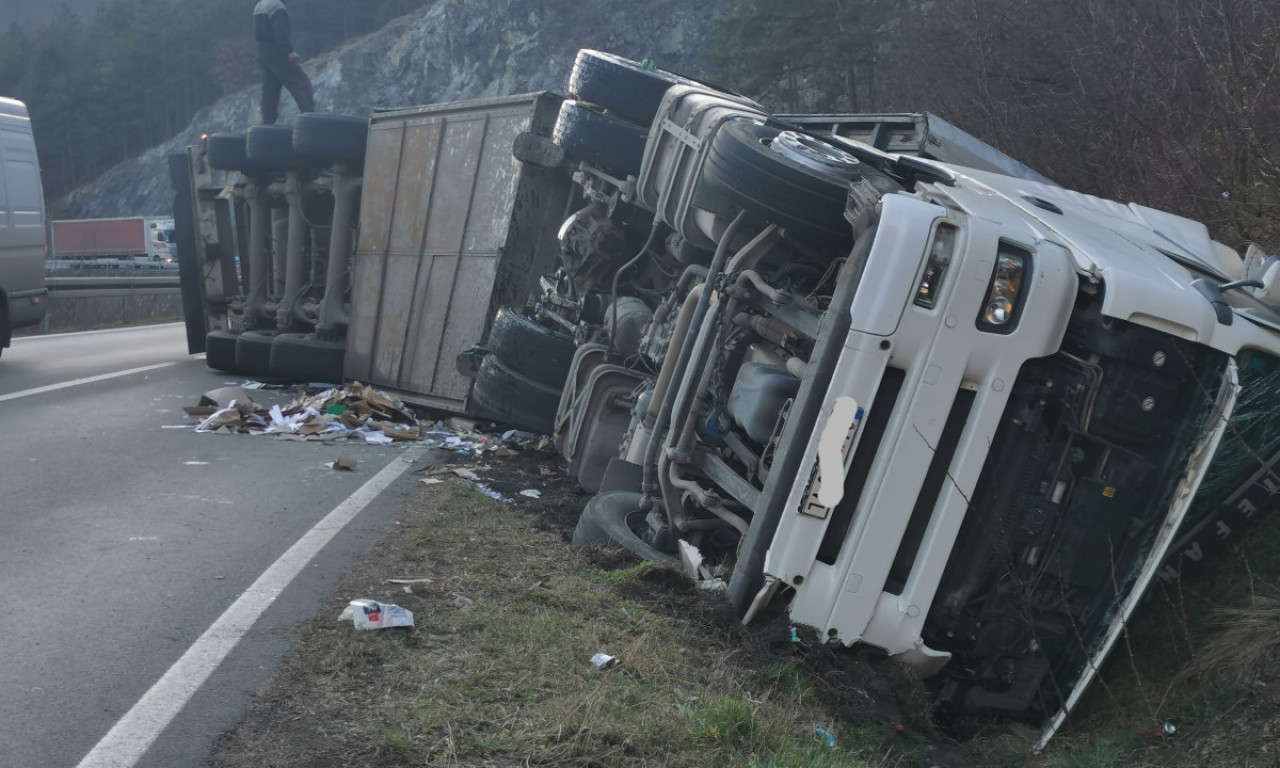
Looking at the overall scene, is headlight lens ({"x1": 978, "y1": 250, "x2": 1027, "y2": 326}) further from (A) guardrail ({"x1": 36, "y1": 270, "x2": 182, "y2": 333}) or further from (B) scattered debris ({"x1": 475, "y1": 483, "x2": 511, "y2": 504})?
(A) guardrail ({"x1": 36, "y1": 270, "x2": 182, "y2": 333})

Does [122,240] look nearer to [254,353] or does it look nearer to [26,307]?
[26,307]

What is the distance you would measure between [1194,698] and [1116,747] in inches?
14.6

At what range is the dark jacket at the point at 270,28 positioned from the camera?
16000 mm

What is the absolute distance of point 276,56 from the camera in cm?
1612

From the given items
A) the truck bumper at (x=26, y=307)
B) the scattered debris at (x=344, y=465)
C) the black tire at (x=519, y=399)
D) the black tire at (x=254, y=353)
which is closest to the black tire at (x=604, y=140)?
the black tire at (x=519, y=399)

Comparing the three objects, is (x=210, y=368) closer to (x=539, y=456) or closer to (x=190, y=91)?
(x=539, y=456)

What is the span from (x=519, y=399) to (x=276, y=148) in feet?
19.2

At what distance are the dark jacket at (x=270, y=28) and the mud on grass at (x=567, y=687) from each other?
480 inches

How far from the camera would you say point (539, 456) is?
930cm

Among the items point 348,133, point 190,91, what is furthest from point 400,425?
point 190,91

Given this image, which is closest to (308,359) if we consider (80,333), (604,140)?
(604,140)

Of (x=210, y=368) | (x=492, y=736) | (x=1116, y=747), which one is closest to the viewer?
(x=492, y=736)

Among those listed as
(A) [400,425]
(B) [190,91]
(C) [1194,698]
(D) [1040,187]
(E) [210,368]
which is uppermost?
(D) [1040,187]

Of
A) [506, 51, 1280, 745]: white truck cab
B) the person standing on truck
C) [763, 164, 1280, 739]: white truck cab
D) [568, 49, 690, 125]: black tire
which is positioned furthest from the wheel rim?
the person standing on truck
